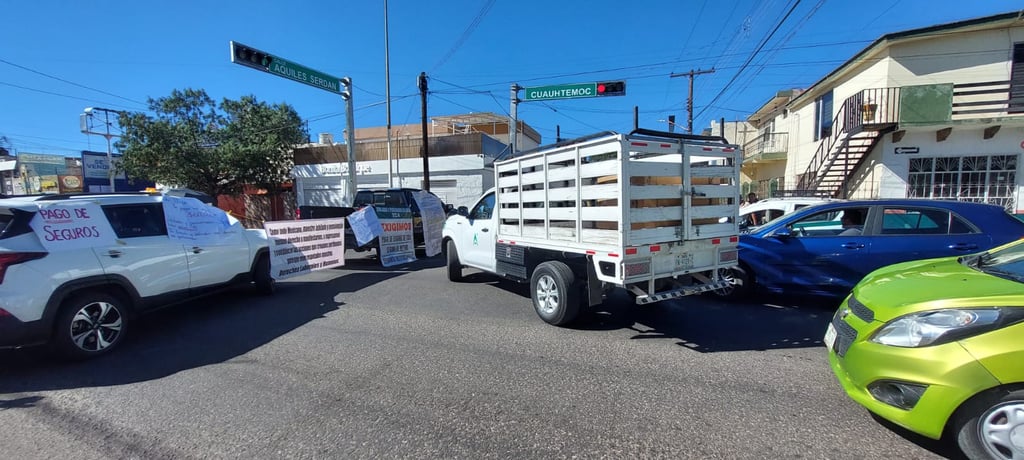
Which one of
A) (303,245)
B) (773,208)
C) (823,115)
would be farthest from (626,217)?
(823,115)

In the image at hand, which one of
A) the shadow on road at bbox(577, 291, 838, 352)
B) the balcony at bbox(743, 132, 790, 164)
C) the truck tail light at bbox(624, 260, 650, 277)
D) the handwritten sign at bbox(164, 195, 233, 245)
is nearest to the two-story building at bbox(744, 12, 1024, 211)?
the balcony at bbox(743, 132, 790, 164)

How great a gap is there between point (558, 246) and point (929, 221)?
4.75m

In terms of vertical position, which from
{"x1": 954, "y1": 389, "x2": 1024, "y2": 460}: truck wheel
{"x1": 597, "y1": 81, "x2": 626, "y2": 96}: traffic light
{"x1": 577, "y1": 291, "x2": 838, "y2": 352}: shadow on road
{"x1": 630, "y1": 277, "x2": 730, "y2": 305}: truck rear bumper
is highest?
{"x1": 597, "y1": 81, "x2": 626, "y2": 96}: traffic light

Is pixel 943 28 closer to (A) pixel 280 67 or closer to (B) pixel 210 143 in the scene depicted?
(A) pixel 280 67

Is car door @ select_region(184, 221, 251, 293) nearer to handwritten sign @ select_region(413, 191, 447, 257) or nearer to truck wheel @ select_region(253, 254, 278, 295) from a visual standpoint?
truck wheel @ select_region(253, 254, 278, 295)

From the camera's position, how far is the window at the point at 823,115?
1755 centimetres

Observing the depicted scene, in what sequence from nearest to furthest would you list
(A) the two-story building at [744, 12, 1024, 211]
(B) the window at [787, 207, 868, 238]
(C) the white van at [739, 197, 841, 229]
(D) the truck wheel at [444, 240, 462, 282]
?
1. (B) the window at [787, 207, 868, 238]
2. (C) the white van at [739, 197, 841, 229]
3. (D) the truck wheel at [444, 240, 462, 282]
4. (A) the two-story building at [744, 12, 1024, 211]

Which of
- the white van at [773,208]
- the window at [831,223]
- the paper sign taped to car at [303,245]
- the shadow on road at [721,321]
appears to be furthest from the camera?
the white van at [773,208]

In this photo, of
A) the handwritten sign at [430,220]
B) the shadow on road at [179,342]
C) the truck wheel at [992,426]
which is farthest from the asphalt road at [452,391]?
the handwritten sign at [430,220]

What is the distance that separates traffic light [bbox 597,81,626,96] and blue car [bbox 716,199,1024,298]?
11.0 metres

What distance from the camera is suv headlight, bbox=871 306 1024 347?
7.77 ft

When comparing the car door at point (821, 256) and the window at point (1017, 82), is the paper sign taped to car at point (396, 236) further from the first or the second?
the window at point (1017, 82)

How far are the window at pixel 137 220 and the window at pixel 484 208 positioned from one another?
14.1 feet

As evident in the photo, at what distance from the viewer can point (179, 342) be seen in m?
5.02
